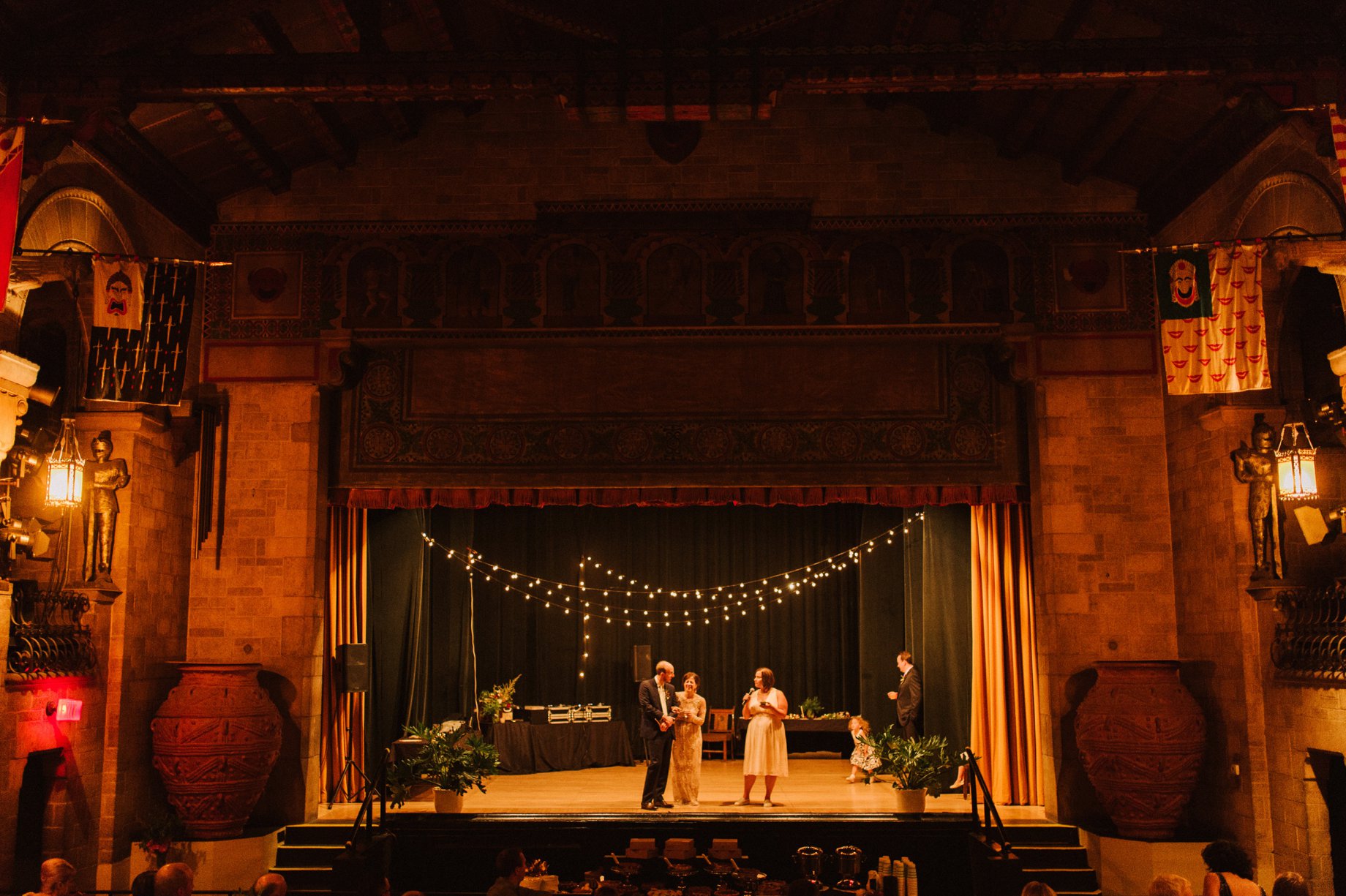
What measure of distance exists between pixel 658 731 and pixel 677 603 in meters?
5.86

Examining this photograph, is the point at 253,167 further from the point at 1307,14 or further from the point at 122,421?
the point at 1307,14

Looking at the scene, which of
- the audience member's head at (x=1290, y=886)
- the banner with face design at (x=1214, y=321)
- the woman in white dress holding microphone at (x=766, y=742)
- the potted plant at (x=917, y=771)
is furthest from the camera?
the woman in white dress holding microphone at (x=766, y=742)

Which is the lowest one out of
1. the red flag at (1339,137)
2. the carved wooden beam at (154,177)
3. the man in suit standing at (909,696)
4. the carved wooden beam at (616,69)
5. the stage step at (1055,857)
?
the stage step at (1055,857)

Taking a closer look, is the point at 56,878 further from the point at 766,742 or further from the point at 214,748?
Answer: the point at 766,742

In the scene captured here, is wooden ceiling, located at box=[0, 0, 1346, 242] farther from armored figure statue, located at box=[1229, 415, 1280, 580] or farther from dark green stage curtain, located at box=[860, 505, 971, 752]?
dark green stage curtain, located at box=[860, 505, 971, 752]

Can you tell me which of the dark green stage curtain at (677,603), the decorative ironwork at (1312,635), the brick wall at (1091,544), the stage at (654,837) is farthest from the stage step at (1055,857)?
the dark green stage curtain at (677,603)

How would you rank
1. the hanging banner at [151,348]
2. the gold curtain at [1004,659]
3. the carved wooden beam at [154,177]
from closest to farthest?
1. the hanging banner at [151,348]
2. the carved wooden beam at [154,177]
3. the gold curtain at [1004,659]

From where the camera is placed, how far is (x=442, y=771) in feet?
34.0

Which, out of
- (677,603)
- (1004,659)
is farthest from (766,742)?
(677,603)

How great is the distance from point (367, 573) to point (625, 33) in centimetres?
818

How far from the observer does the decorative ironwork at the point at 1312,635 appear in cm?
819

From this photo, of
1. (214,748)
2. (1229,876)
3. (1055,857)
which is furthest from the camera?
(1055,857)

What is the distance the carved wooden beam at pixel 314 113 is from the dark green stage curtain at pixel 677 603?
5.72 meters

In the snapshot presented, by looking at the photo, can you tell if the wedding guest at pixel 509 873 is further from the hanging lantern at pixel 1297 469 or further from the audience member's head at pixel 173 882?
the hanging lantern at pixel 1297 469
